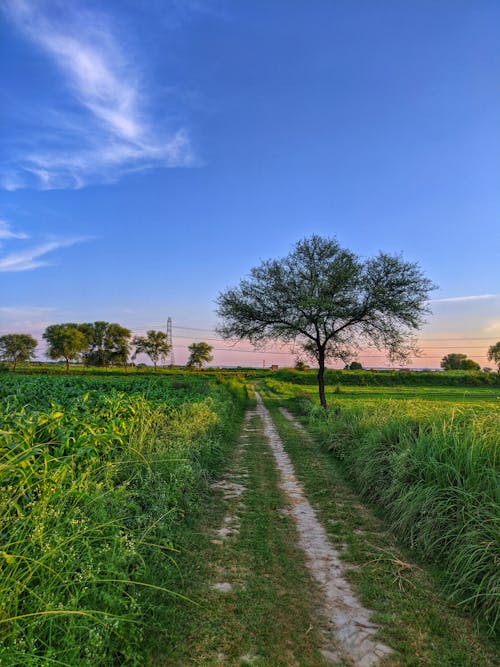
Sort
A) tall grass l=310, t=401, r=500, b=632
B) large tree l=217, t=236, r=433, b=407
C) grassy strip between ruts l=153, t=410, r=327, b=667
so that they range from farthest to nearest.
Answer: large tree l=217, t=236, r=433, b=407, tall grass l=310, t=401, r=500, b=632, grassy strip between ruts l=153, t=410, r=327, b=667

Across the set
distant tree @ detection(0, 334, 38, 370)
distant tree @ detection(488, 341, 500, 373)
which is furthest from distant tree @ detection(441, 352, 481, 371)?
distant tree @ detection(0, 334, 38, 370)

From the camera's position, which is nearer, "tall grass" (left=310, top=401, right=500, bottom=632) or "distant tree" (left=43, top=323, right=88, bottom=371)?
"tall grass" (left=310, top=401, right=500, bottom=632)

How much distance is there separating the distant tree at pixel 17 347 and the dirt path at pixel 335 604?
102 metres

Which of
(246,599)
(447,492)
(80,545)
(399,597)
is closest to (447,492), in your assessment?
(447,492)

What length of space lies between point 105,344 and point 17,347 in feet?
71.7

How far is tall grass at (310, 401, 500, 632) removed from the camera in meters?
3.69

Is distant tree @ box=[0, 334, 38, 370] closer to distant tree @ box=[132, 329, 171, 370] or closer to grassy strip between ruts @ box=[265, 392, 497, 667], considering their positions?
distant tree @ box=[132, 329, 171, 370]

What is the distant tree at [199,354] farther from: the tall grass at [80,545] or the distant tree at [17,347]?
the tall grass at [80,545]

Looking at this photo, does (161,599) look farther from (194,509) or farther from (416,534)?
(416,534)

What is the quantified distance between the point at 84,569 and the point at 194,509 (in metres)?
2.89

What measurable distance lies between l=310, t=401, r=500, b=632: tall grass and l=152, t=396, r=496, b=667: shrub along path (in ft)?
1.08

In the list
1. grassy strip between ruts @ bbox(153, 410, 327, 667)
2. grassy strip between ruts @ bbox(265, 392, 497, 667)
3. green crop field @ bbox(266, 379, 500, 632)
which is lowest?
grassy strip between ruts @ bbox(265, 392, 497, 667)

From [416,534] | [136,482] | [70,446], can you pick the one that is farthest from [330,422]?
[70,446]

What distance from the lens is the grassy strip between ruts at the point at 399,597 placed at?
2.88m
